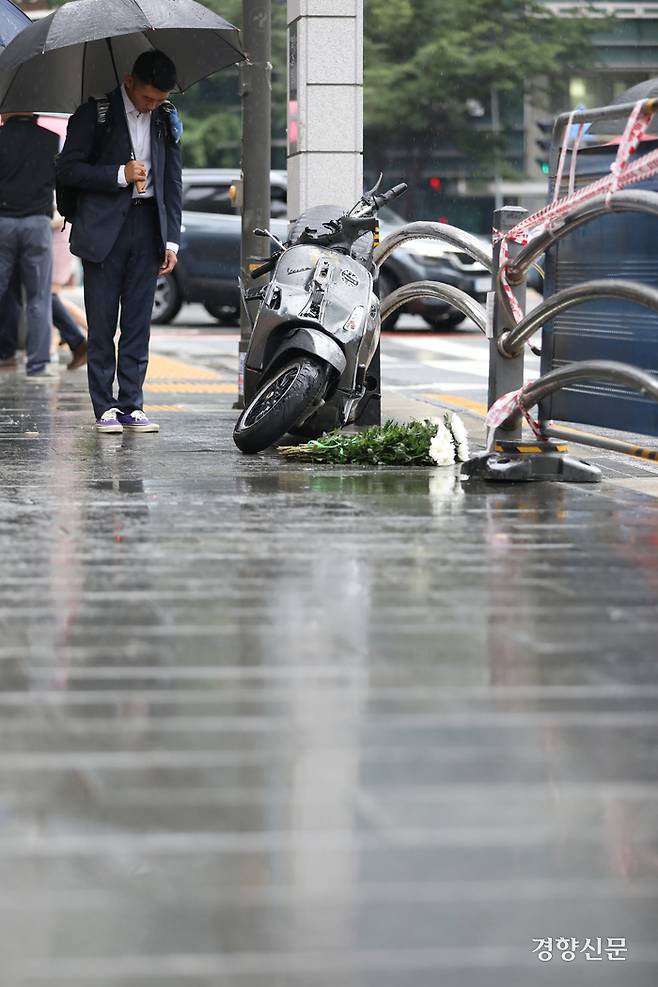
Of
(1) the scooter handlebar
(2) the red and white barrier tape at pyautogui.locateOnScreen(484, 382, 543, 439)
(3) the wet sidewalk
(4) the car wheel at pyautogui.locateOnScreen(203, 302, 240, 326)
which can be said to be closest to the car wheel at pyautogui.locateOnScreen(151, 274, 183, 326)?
(4) the car wheel at pyautogui.locateOnScreen(203, 302, 240, 326)

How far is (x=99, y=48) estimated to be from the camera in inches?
429

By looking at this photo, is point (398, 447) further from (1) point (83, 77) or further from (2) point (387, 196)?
(1) point (83, 77)

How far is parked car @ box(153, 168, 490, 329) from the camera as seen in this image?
23109mm

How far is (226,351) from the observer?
62.7ft

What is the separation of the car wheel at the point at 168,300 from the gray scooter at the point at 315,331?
1410 cm

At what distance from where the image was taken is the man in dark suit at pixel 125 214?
982 centimetres

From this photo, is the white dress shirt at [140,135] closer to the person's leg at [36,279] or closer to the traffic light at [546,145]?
the traffic light at [546,145]

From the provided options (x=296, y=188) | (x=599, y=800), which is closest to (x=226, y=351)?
(x=296, y=188)

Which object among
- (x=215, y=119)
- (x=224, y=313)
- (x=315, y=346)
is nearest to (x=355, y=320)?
(x=315, y=346)

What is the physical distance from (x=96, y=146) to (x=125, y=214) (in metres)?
0.39

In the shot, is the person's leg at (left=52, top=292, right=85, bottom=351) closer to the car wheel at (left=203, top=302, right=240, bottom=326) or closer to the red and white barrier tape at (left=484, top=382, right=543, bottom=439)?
the red and white barrier tape at (left=484, top=382, right=543, bottom=439)

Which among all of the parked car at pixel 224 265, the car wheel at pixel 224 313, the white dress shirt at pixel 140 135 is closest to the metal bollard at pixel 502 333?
the white dress shirt at pixel 140 135

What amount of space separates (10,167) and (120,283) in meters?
3.97

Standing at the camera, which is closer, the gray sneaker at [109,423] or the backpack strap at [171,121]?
the gray sneaker at [109,423]
